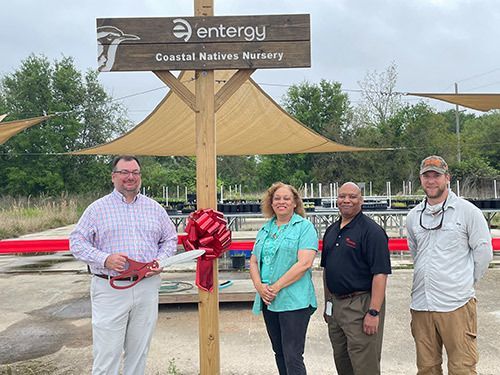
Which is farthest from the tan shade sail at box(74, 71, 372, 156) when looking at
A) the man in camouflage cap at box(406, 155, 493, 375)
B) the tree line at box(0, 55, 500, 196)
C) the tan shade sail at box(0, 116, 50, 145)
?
the tree line at box(0, 55, 500, 196)

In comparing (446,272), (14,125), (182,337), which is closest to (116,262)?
(446,272)

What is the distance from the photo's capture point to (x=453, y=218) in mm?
2430

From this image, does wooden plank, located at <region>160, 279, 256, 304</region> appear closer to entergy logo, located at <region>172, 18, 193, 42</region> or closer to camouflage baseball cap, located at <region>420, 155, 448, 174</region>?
camouflage baseball cap, located at <region>420, 155, 448, 174</region>

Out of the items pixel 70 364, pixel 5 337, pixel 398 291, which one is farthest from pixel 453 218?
pixel 5 337

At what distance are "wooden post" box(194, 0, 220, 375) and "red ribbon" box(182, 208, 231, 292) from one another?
63mm

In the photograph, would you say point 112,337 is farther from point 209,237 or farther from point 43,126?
point 43,126

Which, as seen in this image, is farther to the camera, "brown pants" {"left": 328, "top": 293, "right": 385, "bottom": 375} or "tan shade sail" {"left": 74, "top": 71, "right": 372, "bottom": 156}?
"tan shade sail" {"left": 74, "top": 71, "right": 372, "bottom": 156}

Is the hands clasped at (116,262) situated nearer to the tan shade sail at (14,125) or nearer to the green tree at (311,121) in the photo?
the tan shade sail at (14,125)

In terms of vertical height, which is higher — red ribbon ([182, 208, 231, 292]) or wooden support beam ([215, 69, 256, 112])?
wooden support beam ([215, 69, 256, 112])

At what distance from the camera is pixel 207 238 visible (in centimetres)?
264

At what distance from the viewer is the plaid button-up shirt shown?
2.41m

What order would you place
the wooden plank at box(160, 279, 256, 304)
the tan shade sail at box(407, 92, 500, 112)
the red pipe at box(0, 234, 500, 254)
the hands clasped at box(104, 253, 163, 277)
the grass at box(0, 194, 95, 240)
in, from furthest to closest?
the grass at box(0, 194, 95, 240) < the red pipe at box(0, 234, 500, 254) < the tan shade sail at box(407, 92, 500, 112) < the wooden plank at box(160, 279, 256, 304) < the hands clasped at box(104, 253, 163, 277)

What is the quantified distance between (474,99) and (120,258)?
5186mm

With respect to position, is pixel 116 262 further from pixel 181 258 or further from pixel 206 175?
pixel 206 175
